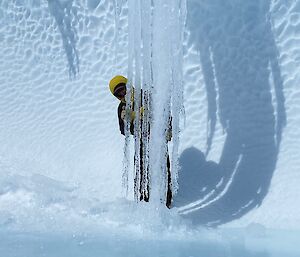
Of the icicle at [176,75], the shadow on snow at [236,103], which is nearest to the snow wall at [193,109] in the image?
the shadow on snow at [236,103]

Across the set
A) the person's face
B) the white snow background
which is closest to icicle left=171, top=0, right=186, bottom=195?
A: the white snow background

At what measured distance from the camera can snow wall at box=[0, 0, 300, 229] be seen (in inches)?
109

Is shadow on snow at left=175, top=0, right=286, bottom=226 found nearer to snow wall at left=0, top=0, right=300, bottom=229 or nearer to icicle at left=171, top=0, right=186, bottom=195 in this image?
snow wall at left=0, top=0, right=300, bottom=229

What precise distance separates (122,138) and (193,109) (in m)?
0.57

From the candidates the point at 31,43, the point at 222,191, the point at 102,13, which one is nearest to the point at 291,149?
the point at 222,191

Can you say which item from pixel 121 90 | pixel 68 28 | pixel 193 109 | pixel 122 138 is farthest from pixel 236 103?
pixel 68 28

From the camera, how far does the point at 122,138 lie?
11.3 feet

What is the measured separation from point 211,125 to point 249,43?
579 mm

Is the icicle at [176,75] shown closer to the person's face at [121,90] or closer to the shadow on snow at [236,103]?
the person's face at [121,90]

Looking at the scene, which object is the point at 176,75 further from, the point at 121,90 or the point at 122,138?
the point at 122,138

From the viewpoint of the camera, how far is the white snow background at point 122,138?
7.17ft

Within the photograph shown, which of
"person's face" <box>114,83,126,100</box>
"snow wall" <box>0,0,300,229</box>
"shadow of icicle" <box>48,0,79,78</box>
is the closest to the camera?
"person's face" <box>114,83,126,100</box>

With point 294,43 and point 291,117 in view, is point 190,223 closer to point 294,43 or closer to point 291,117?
point 291,117

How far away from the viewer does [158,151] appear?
230 cm
